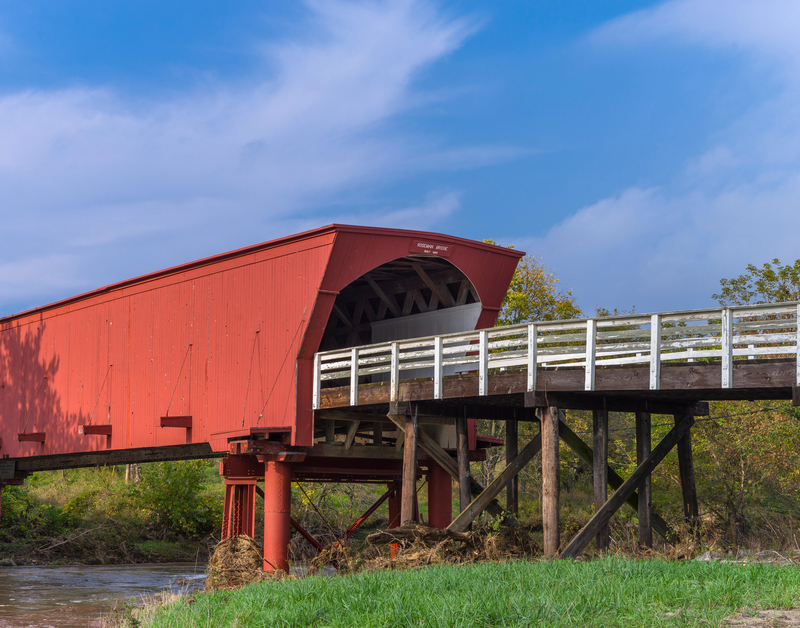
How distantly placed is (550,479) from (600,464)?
1.26 meters

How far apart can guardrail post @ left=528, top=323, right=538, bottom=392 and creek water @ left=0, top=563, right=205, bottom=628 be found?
7.33 m

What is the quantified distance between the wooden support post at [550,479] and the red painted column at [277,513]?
6.31 metres

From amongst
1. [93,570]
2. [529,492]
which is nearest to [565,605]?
[93,570]

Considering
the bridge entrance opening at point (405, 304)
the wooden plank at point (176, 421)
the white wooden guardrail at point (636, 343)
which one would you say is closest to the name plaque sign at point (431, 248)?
the bridge entrance opening at point (405, 304)

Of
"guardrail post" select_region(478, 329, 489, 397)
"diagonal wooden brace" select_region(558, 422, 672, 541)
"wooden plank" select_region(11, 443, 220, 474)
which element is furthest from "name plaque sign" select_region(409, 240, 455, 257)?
"wooden plank" select_region(11, 443, 220, 474)

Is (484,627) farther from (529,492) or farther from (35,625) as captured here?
(529,492)

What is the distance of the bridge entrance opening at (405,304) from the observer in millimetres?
19500

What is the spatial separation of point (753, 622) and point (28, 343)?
23098 millimetres

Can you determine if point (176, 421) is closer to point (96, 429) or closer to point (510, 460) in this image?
point (96, 429)

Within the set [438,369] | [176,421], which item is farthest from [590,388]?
[176,421]

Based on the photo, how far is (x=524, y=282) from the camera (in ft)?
126

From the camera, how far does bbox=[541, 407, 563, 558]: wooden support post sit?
13.8 metres

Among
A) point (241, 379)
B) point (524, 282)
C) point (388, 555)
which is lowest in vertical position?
point (388, 555)

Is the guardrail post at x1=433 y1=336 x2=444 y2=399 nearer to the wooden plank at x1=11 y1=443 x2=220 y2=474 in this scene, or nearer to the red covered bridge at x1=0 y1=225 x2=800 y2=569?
the red covered bridge at x1=0 y1=225 x2=800 y2=569
